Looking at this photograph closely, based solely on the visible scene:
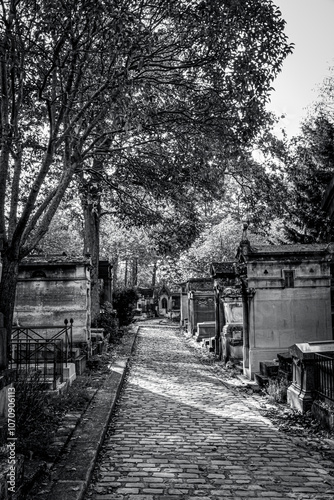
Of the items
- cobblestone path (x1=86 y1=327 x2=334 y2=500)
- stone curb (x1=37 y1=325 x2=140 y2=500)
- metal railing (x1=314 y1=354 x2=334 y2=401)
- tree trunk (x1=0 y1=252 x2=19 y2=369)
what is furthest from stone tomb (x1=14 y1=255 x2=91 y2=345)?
metal railing (x1=314 y1=354 x2=334 y2=401)

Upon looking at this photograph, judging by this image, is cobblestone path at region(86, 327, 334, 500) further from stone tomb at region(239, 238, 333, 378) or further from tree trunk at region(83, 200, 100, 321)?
tree trunk at region(83, 200, 100, 321)

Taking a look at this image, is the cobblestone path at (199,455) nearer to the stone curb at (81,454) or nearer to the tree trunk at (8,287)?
the stone curb at (81,454)

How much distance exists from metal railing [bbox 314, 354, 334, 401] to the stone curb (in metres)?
3.77

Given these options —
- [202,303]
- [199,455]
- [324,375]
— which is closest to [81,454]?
[199,455]

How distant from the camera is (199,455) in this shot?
6.41 m

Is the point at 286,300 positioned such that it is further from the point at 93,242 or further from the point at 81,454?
the point at 93,242

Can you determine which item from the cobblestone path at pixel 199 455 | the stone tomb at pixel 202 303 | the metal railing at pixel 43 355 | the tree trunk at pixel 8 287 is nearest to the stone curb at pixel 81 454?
the cobblestone path at pixel 199 455

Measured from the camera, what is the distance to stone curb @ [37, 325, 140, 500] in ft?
15.5

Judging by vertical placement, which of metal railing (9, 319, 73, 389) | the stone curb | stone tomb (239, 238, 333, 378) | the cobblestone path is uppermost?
stone tomb (239, 238, 333, 378)

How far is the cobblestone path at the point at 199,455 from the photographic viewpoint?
5148 millimetres

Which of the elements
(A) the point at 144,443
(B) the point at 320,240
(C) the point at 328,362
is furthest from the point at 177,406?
(B) the point at 320,240

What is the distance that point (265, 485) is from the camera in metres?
5.31

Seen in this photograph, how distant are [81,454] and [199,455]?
1.63m

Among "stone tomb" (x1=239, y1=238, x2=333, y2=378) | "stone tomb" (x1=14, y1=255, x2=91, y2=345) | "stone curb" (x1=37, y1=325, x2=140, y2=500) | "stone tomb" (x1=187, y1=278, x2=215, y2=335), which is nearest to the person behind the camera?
"stone curb" (x1=37, y1=325, x2=140, y2=500)
